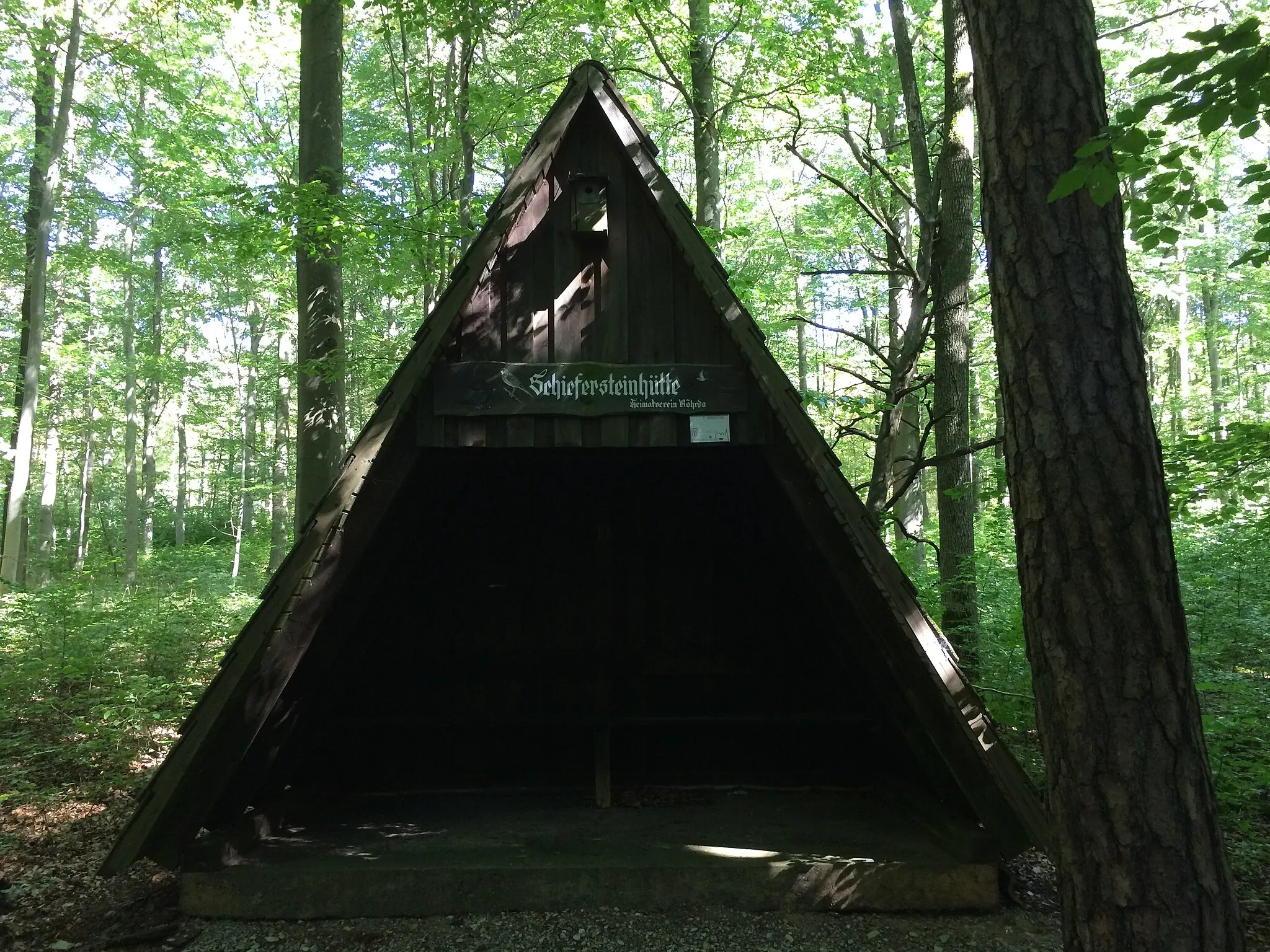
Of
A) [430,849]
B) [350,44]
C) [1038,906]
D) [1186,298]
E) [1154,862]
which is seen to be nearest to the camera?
[1154,862]

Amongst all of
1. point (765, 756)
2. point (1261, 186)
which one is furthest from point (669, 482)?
point (1261, 186)

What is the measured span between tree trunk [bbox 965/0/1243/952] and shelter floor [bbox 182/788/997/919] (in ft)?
5.42

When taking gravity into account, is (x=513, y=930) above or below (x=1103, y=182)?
below

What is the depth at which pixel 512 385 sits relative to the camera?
3.95 meters

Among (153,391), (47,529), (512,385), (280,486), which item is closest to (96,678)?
(512,385)

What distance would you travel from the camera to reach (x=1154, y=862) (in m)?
2.30

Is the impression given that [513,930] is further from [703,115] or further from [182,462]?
[182,462]

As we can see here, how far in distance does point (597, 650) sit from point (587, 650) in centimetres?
8

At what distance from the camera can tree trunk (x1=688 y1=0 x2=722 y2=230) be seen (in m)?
11.3

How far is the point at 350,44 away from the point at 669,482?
15.7m

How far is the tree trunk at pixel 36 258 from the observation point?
1309cm

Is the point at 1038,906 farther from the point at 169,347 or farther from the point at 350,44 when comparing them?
the point at 169,347

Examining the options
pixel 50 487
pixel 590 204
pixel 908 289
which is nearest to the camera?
pixel 590 204

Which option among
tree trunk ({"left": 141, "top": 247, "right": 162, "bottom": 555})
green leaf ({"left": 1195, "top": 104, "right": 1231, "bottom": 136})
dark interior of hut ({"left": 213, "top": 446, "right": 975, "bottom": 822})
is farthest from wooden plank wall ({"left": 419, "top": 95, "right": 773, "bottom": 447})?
tree trunk ({"left": 141, "top": 247, "right": 162, "bottom": 555})
